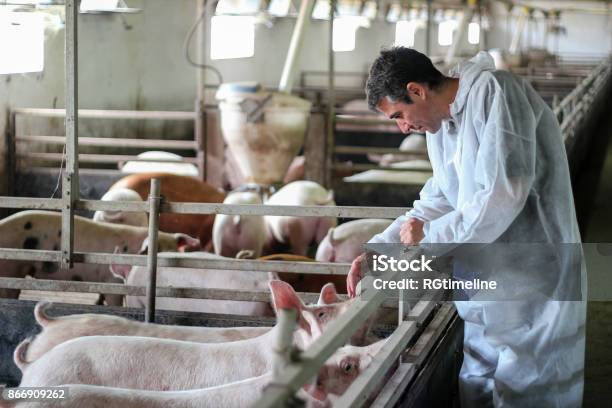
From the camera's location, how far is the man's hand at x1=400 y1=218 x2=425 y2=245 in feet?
8.61

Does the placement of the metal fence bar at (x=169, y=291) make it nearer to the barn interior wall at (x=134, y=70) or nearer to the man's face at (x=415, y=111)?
the man's face at (x=415, y=111)

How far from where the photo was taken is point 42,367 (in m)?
2.79

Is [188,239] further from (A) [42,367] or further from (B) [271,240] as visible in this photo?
(A) [42,367]

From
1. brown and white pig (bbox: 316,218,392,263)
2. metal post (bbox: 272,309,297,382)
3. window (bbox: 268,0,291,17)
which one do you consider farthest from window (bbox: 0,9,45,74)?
metal post (bbox: 272,309,297,382)

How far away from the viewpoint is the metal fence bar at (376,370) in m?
1.87

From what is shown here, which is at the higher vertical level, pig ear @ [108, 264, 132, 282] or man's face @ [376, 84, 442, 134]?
man's face @ [376, 84, 442, 134]

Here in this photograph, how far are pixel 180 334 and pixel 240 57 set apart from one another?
10758 millimetres

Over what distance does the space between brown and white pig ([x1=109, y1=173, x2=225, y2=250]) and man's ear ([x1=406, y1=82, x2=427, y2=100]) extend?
4.46 m

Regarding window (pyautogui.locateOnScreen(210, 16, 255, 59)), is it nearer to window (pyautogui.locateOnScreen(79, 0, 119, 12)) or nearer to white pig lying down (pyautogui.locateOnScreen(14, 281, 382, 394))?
window (pyautogui.locateOnScreen(79, 0, 119, 12))

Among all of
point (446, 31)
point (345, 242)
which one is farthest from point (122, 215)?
point (446, 31)

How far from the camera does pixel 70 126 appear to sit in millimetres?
3744

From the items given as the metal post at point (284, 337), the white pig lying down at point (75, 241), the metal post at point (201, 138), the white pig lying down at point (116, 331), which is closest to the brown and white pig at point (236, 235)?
the white pig lying down at point (75, 241)

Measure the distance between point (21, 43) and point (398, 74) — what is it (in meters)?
4.65

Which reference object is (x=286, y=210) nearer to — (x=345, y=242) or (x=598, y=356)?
(x=598, y=356)
